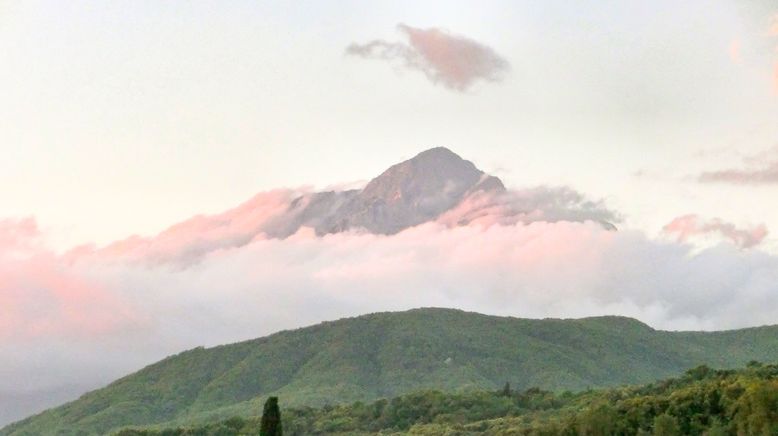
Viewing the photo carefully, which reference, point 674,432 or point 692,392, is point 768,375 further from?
point 674,432

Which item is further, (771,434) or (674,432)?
(674,432)

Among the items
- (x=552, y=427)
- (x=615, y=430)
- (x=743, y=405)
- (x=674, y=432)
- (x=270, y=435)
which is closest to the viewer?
(x=270, y=435)

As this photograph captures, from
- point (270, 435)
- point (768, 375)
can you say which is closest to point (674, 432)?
point (768, 375)

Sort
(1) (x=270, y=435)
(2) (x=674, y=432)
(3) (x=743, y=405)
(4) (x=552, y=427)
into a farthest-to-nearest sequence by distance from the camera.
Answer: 1. (4) (x=552, y=427)
2. (2) (x=674, y=432)
3. (3) (x=743, y=405)
4. (1) (x=270, y=435)

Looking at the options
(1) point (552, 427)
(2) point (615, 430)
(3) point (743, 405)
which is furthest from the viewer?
(1) point (552, 427)

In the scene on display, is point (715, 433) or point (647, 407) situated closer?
point (715, 433)

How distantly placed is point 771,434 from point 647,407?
1488 inches

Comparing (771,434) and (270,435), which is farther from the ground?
(270,435)

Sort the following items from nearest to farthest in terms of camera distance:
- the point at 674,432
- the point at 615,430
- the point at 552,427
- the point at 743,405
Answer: the point at 743,405, the point at 674,432, the point at 615,430, the point at 552,427

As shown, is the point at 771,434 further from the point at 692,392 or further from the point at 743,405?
the point at 692,392

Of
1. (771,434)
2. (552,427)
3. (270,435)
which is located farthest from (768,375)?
(270,435)

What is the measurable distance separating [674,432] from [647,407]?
15.3m

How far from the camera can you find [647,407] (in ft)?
582

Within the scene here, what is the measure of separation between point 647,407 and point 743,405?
27742 mm
